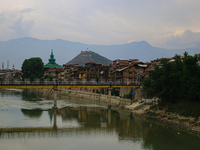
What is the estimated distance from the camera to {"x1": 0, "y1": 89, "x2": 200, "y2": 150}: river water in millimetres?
30062

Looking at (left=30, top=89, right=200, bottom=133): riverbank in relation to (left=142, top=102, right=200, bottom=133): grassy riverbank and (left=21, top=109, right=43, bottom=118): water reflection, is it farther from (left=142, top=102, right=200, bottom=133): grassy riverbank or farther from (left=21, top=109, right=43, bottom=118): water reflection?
(left=21, top=109, right=43, bottom=118): water reflection

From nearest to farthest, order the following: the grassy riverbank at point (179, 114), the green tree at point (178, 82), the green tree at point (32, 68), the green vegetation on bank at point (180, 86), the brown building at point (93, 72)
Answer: the grassy riverbank at point (179, 114), the green vegetation on bank at point (180, 86), the green tree at point (178, 82), the brown building at point (93, 72), the green tree at point (32, 68)

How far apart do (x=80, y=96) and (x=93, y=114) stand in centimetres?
3345

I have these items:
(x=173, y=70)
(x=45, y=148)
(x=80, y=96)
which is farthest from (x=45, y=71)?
(x=45, y=148)

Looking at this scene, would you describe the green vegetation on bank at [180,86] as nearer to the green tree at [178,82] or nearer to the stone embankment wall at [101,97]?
the green tree at [178,82]

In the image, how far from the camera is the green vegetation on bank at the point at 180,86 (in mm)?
41906

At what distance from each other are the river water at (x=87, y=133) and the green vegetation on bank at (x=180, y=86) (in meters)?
5.32

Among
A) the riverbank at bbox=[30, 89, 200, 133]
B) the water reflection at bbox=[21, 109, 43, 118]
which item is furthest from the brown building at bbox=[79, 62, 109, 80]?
the water reflection at bbox=[21, 109, 43, 118]

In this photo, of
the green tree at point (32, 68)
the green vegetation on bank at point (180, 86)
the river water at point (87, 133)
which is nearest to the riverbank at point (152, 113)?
the green vegetation on bank at point (180, 86)

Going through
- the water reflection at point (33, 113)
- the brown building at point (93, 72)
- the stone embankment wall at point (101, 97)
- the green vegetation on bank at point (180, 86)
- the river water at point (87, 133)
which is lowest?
the river water at point (87, 133)

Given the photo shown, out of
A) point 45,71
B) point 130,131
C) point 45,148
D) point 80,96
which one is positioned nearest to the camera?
point 45,148

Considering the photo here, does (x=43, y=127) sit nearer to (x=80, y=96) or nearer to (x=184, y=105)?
(x=184, y=105)

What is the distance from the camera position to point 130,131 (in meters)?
37.5

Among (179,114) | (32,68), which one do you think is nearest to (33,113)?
(179,114)
